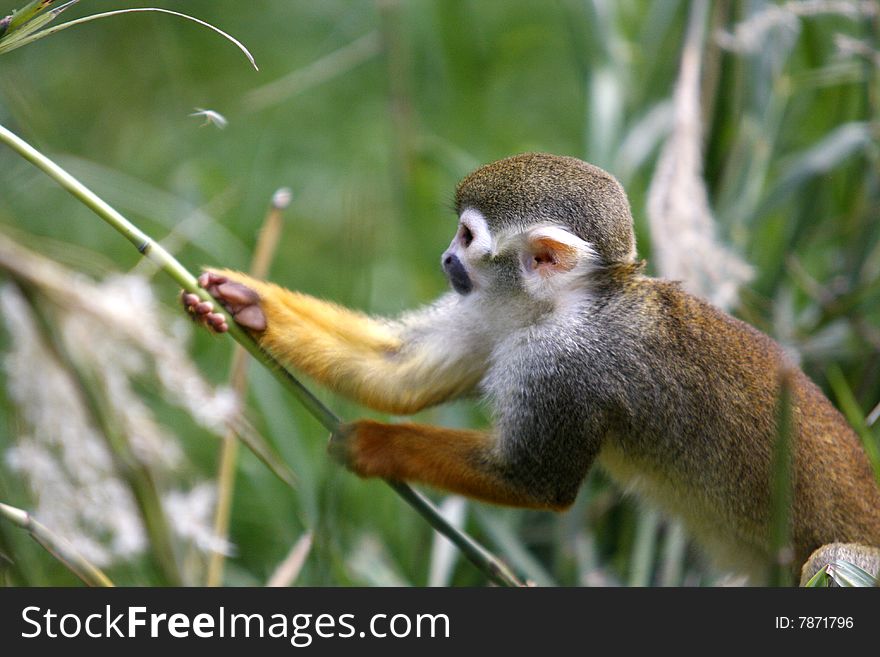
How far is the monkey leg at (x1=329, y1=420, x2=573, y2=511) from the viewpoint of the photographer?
2.99 m

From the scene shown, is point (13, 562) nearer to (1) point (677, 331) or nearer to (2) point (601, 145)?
(1) point (677, 331)

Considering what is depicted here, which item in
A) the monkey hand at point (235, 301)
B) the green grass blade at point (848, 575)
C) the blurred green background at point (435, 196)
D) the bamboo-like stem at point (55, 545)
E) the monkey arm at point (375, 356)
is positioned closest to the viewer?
the bamboo-like stem at point (55, 545)

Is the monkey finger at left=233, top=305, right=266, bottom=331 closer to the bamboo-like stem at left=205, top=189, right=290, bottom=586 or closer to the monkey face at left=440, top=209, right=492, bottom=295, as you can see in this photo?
the bamboo-like stem at left=205, top=189, right=290, bottom=586

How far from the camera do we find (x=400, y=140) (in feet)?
15.7

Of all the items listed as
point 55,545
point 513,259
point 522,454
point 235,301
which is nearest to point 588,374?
point 522,454

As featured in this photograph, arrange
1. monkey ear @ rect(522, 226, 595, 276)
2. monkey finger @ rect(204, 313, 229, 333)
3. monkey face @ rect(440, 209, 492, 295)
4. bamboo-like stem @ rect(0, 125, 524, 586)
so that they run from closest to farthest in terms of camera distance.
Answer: bamboo-like stem @ rect(0, 125, 524, 586) → monkey finger @ rect(204, 313, 229, 333) → monkey ear @ rect(522, 226, 595, 276) → monkey face @ rect(440, 209, 492, 295)

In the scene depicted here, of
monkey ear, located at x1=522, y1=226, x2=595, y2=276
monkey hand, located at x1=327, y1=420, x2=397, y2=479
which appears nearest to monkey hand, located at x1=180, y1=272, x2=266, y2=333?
monkey hand, located at x1=327, y1=420, x2=397, y2=479

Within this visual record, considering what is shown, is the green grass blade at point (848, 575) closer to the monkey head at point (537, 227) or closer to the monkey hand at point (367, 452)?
the monkey head at point (537, 227)

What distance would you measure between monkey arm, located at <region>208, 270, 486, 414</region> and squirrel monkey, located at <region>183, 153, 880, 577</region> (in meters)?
0.01

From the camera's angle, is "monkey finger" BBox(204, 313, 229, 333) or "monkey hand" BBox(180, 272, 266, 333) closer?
"monkey finger" BBox(204, 313, 229, 333)

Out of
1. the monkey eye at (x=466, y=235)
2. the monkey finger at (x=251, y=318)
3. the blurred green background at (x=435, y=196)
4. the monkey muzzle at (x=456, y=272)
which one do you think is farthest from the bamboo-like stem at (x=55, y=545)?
the monkey eye at (x=466, y=235)

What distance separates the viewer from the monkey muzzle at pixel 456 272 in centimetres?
317

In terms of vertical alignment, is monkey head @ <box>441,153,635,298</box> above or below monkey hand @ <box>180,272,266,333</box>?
above

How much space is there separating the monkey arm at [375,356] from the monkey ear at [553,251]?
449 millimetres
